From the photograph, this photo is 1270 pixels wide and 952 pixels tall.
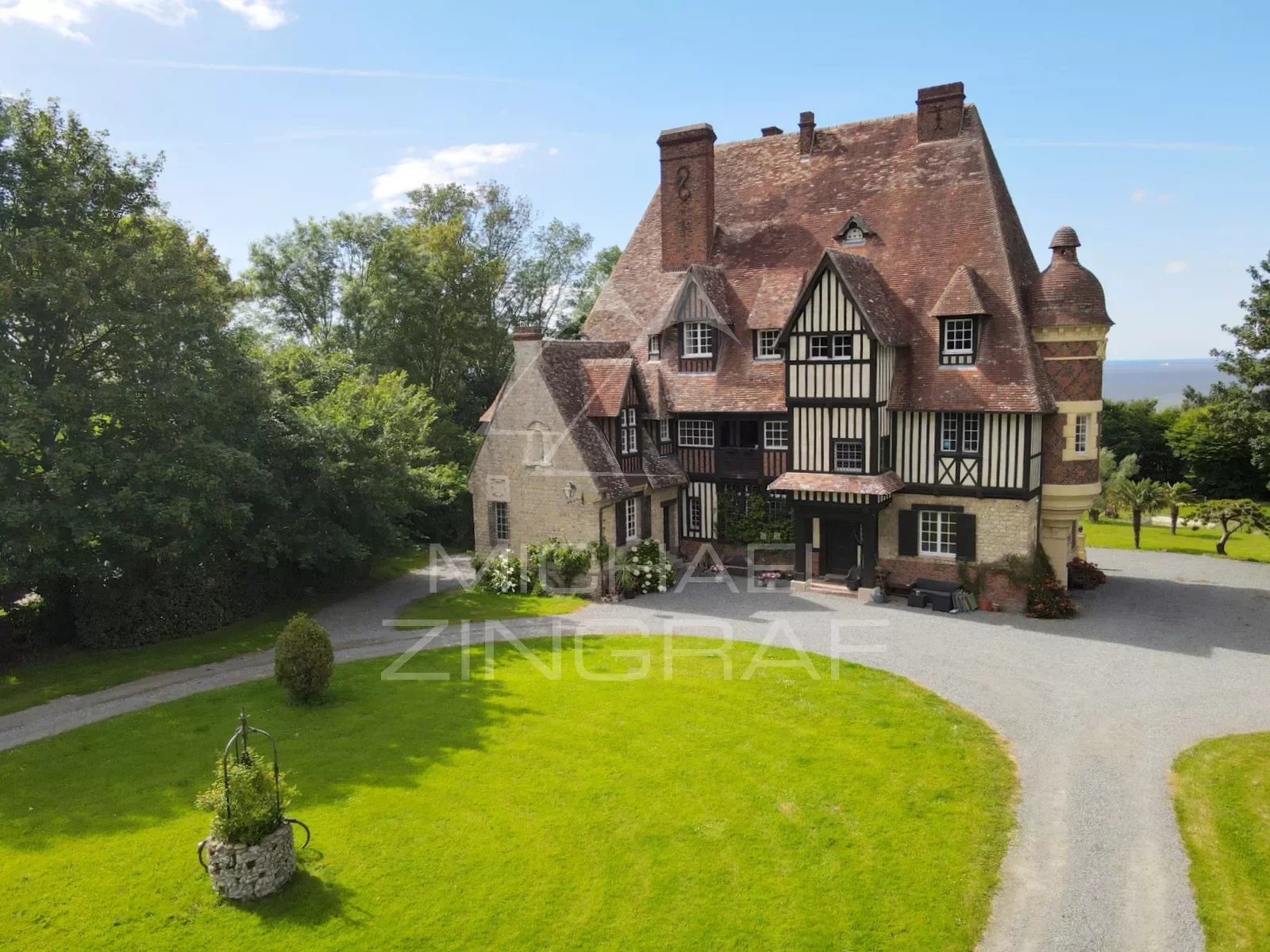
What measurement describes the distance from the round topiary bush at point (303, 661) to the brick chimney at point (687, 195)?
61.0 feet

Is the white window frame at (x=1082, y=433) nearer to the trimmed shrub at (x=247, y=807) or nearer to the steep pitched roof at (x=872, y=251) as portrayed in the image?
the steep pitched roof at (x=872, y=251)

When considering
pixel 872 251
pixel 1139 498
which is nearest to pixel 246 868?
pixel 872 251

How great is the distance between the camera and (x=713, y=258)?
3012 centimetres

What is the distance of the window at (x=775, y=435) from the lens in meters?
27.1

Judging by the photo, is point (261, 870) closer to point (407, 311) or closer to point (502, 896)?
point (502, 896)

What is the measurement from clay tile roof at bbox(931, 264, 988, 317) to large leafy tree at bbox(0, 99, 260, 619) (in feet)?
62.5

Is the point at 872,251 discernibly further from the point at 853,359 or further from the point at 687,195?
the point at 687,195

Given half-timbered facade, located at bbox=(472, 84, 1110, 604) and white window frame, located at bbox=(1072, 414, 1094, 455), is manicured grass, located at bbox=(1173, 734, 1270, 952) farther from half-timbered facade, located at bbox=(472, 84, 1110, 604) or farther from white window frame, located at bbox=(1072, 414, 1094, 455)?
white window frame, located at bbox=(1072, 414, 1094, 455)

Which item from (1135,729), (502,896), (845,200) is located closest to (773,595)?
(1135,729)

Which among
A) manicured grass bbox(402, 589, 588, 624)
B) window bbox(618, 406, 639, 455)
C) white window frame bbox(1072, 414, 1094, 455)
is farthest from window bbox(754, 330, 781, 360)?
manicured grass bbox(402, 589, 588, 624)

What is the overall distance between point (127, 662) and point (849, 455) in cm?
1976

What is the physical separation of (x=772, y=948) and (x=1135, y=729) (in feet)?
32.2

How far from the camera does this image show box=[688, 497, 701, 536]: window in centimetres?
2916

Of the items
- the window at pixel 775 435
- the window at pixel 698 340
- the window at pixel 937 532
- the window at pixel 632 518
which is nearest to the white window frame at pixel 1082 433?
A: the window at pixel 937 532
